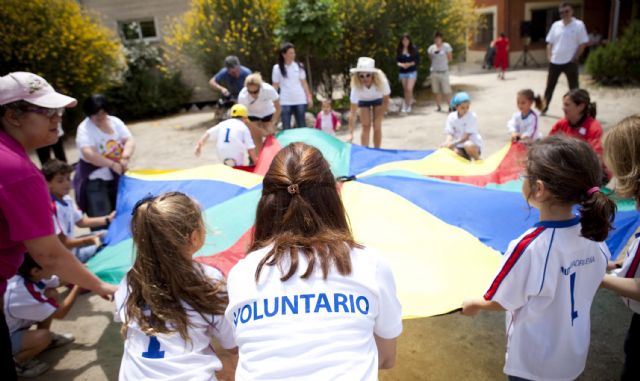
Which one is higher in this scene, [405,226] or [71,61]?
[71,61]

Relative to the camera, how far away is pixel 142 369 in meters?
1.39

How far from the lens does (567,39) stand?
264 inches

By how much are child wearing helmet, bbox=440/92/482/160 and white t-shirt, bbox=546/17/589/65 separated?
3.21 m

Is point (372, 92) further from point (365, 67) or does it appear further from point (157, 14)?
point (157, 14)

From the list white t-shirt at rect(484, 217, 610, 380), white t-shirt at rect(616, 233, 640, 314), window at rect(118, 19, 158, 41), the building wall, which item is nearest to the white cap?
white t-shirt at rect(616, 233, 640, 314)

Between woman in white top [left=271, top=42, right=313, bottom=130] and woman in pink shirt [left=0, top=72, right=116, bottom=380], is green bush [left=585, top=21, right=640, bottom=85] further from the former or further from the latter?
woman in pink shirt [left=0, top=72, right=116, bottom=380]

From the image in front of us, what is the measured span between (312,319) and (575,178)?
0.94 meters

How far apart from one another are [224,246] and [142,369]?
108 centimetres

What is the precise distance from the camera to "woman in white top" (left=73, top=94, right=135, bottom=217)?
3473 millimetres

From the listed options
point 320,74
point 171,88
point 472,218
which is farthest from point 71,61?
point 472,218

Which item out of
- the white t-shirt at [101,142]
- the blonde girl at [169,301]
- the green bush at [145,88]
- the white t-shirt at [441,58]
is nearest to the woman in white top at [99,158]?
the white t-shirt at [101,142]

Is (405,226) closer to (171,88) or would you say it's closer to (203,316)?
(203,316)

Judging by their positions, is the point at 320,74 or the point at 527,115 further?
the point at 320,74

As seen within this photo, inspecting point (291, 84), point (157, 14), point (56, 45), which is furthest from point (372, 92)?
point (157, 14)
